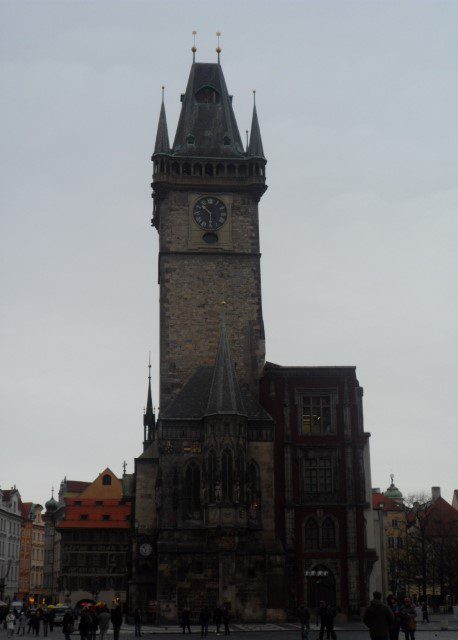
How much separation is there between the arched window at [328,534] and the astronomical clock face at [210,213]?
24364mm

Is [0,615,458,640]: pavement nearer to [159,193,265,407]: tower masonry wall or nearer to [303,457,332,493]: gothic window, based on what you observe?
[303,457,332,493]: gothic window

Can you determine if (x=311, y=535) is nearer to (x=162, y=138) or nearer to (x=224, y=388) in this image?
(x=224, y=388)

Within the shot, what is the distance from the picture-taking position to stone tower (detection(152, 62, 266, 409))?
2638 inches

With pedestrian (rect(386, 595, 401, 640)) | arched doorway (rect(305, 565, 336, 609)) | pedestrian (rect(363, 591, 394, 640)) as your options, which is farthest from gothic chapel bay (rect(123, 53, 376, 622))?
pedestrian (rect(363, 591, 394, 640))

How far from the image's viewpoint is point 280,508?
196 feet

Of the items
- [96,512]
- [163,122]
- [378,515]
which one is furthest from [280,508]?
[96,512]

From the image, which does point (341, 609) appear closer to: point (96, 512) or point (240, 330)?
point (240, 330)

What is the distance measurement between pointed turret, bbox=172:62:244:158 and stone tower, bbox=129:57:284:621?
0.11 meters

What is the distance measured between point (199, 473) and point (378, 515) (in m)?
23.3

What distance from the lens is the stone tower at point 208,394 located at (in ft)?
187

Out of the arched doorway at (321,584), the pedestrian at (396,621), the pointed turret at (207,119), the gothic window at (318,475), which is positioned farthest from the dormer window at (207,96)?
the pedestrian at (396,621)

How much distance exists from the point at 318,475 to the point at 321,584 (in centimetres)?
714

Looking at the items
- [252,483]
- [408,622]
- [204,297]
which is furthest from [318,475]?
[408,622]

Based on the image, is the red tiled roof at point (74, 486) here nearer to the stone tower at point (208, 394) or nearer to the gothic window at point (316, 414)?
the stone tower at point (208, 394)
